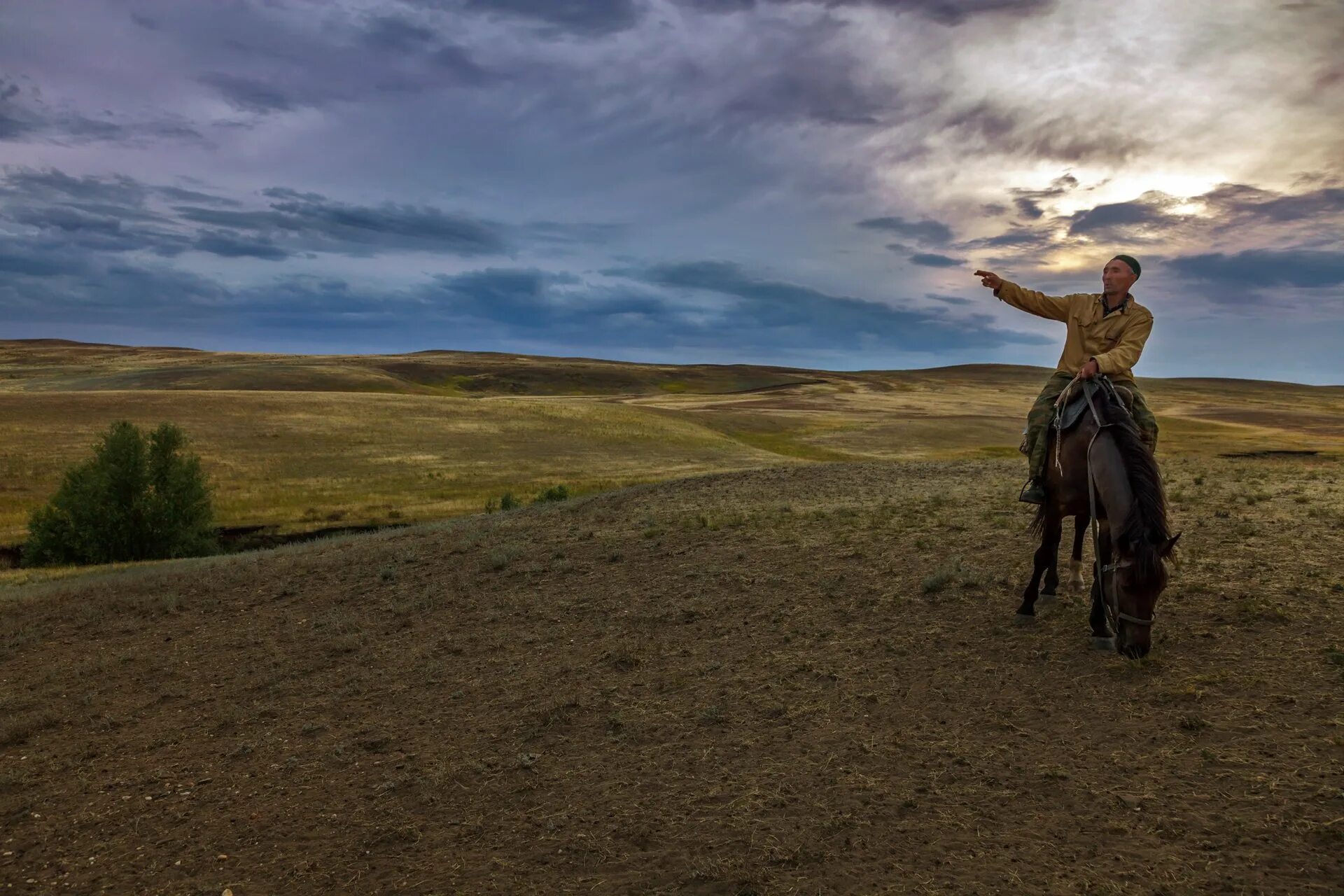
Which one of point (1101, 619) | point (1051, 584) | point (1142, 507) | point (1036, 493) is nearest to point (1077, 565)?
point (1051, 584)

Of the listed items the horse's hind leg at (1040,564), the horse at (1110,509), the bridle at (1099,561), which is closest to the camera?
the horse at (1110,509)

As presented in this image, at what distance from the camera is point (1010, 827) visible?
18.8 ft

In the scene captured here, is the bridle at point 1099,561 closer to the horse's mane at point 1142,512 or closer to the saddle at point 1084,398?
the saddle at point 1084,398

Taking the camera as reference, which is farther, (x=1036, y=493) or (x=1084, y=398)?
(x=1036, y=493)

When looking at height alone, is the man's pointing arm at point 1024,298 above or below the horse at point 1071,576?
above

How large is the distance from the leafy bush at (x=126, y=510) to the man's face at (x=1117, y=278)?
35.6 metres

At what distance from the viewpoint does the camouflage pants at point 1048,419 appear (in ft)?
29.4

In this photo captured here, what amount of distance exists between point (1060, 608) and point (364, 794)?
8.33m

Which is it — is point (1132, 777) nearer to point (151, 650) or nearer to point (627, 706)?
point (627, 706)

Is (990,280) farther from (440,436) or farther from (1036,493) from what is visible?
(440,436)

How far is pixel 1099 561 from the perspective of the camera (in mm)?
7863

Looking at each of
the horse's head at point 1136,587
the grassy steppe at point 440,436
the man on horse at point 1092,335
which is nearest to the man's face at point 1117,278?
the man on horse at point 1092,335

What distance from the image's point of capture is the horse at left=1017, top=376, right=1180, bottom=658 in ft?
23.4

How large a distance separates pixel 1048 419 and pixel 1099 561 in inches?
88.5
